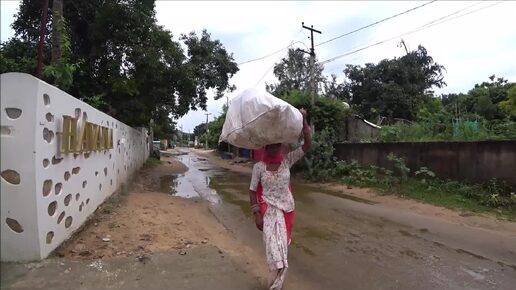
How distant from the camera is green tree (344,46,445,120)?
30078 millimetres

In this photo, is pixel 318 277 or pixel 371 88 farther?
pixel 371 88

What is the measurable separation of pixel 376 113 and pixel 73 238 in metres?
27.0

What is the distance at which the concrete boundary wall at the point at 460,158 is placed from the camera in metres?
10.4

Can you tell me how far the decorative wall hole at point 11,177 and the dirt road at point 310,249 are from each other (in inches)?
34.1

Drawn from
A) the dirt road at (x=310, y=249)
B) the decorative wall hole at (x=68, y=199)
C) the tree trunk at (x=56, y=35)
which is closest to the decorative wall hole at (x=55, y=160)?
the decorative wall hole at (x=68, y=199)

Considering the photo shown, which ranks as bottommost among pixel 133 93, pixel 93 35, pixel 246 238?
pixel 246 238

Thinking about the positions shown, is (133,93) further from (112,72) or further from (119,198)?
(119,198)

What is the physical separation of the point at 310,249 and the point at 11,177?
4.18m

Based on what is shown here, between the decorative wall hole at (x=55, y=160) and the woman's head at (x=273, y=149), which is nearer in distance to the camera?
the woman's head at (x=273, y=149)

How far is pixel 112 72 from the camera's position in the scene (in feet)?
50.8

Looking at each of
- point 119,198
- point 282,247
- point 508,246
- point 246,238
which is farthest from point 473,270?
point 119,198

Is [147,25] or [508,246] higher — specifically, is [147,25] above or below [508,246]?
above

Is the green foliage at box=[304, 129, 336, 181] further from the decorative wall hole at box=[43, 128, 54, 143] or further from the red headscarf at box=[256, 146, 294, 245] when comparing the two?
the decorative wall hole at box=[43, 128, 54, 143]

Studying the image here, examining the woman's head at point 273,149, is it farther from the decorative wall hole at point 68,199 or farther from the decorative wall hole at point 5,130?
the decorative wall hole at point 68,199
